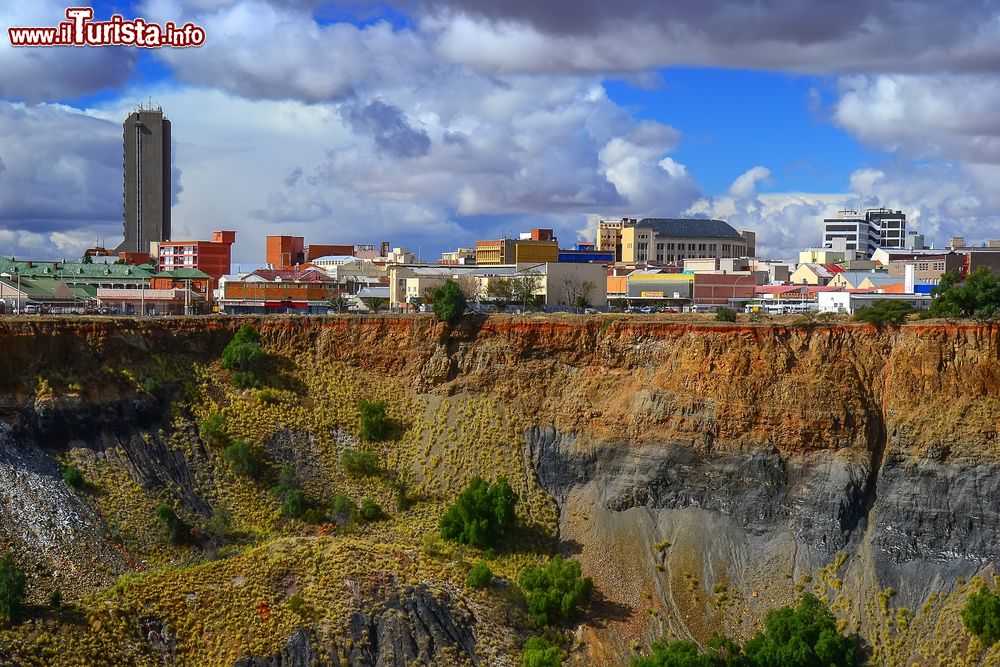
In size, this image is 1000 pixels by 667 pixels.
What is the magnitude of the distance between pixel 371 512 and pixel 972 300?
4329 cm

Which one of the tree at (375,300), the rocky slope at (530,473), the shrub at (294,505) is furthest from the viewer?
the tree at (375,300)

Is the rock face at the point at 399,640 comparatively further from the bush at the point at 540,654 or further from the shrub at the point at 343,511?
the shrub at the point at 343,511

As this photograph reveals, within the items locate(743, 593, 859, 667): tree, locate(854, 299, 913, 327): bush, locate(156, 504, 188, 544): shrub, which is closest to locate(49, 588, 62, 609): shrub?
locate(156, 504, 188, 544): shrub

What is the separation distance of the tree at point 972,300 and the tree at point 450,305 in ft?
111

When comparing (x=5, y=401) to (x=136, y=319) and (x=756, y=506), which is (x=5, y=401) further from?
(x=756, y=506)

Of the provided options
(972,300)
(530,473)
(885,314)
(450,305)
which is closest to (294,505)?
(530,473)

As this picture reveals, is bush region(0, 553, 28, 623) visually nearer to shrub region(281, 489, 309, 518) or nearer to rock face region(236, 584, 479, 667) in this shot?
rock face region(236, 584, 479, 667)

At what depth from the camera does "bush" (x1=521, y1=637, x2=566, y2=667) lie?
62.1m

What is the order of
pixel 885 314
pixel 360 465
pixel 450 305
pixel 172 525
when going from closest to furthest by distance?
1. pixel 172 525
2. pixel 885 314
3. pixel 360 465
4. pixel 450 305

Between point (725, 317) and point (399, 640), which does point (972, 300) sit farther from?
point (399, 640)

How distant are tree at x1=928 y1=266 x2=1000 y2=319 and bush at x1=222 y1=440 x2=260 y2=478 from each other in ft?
158

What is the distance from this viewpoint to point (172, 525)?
69.8m

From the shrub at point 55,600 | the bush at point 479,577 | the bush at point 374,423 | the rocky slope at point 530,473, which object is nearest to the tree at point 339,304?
the rocky slope at point 530,473

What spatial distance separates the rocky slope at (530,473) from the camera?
64.8 meters
